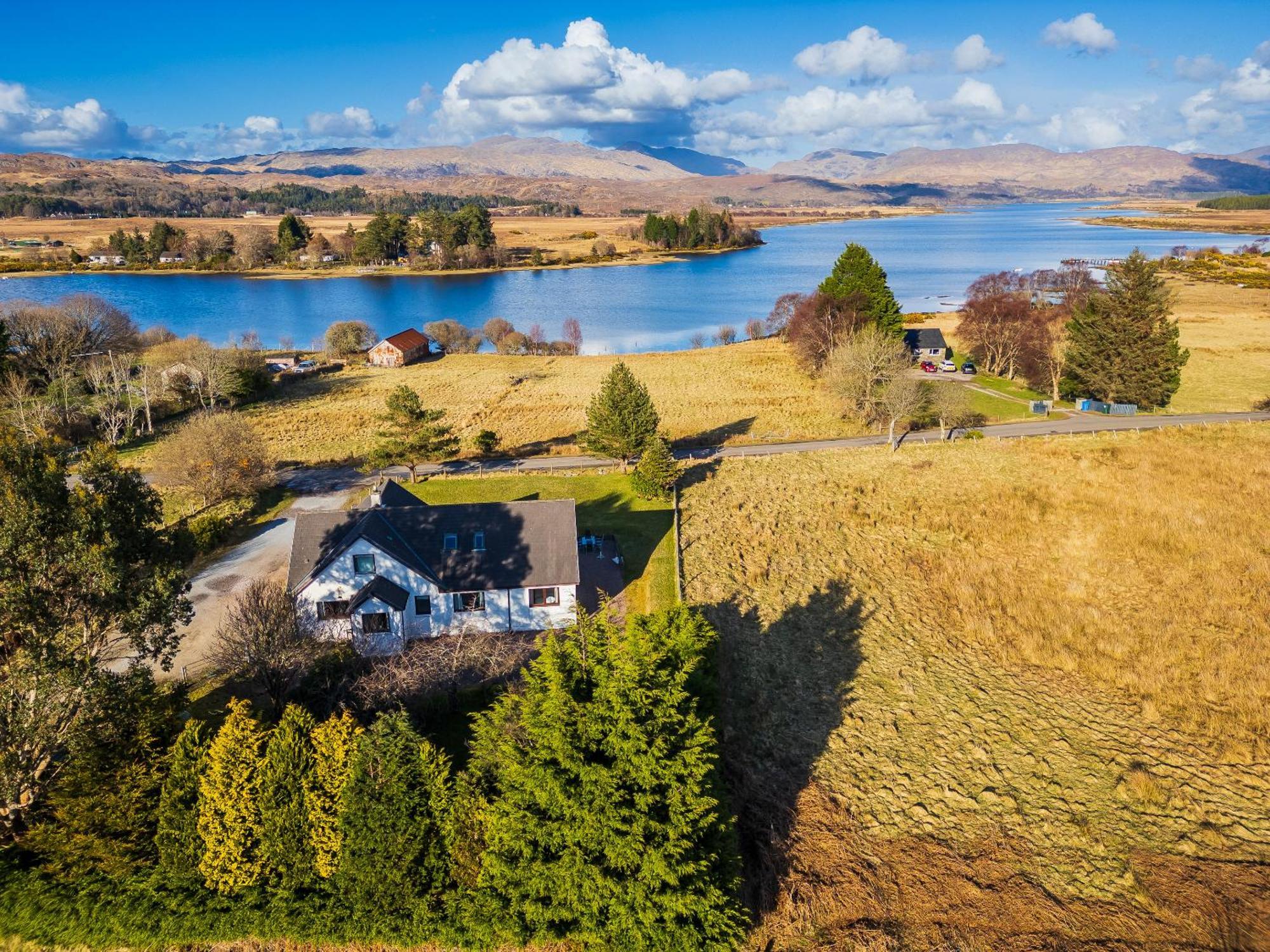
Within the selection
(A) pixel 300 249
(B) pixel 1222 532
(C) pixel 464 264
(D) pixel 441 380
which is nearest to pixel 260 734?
(B) pixel 1222 532

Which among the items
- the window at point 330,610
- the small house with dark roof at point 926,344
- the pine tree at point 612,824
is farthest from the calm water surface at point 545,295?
the pine tree at point 612,824

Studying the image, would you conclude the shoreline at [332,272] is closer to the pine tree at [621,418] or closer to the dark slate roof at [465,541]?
the pine tree at [621,418]

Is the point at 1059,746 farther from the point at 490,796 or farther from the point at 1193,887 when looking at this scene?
the point at 490,796

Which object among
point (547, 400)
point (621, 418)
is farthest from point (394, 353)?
point (621, 418)

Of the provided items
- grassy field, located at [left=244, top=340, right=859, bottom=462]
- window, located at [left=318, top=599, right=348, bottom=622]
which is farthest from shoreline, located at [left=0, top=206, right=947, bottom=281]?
window, located at [left=318, top=599, right=348, bottom=622]

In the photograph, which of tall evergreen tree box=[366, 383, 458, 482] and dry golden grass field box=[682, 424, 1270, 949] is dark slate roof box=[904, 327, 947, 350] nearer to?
dry golden grass field box=[682, 424, 1270, 949]
